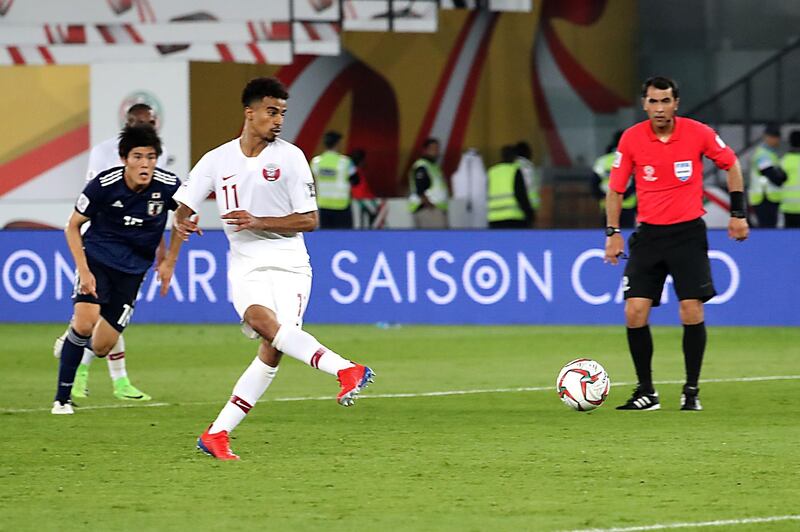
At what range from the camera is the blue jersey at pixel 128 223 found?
34.1 feet

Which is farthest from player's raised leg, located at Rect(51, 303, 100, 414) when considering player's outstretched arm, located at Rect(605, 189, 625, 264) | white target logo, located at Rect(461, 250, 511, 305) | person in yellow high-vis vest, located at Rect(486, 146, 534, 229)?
person in yellow high-vis vest, located at Rect(486, 146, 534, 229)

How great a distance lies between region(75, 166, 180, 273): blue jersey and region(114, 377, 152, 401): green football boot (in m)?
0.98

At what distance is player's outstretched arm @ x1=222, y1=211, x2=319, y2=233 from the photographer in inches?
325

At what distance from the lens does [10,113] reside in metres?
24.0

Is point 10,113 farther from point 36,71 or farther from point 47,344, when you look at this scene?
point 47,344

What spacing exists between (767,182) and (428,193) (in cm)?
459

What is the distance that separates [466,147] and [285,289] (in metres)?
17.7

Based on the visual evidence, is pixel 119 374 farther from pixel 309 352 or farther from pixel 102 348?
pixel 309 352

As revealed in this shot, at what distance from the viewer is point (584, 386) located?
999 centimetres

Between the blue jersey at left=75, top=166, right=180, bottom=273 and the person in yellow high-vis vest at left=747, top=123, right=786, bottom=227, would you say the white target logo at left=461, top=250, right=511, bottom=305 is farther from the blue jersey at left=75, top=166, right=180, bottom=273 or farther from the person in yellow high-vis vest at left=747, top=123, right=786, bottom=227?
the blue jersey at left=75, top=166, right=180, bottom=273

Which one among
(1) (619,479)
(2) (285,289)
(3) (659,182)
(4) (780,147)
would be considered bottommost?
(1) (619,479)

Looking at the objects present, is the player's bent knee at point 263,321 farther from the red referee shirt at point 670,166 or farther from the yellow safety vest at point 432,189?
the yellow safety vest at point 432,189

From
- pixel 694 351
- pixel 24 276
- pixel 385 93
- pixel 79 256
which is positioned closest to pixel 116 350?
pixel 79 256

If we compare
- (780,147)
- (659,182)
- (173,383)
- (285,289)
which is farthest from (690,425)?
(780,147)
